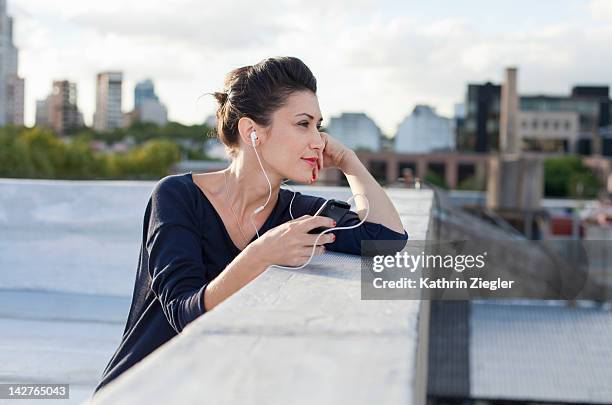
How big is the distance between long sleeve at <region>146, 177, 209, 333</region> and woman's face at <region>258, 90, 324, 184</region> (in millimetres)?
225

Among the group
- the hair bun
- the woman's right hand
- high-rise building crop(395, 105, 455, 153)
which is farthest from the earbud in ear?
high-rise building crop(395, 105, 455, 153)

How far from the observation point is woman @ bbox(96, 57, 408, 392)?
1.76 metres

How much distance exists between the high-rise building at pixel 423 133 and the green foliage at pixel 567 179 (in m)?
8.90

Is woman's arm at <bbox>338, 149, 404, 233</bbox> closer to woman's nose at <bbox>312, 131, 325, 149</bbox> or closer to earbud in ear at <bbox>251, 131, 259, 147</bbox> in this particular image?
woman's nose at <bbox>312, 131, 325, 149</bbox>

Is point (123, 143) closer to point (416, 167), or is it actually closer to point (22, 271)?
point (416, 167)

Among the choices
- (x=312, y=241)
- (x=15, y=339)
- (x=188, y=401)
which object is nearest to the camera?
(x=188, y=401)

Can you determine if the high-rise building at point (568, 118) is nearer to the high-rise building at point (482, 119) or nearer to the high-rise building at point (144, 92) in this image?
the high-rise building at point (482, 119)

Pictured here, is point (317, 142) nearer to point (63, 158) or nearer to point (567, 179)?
point (63, 158)

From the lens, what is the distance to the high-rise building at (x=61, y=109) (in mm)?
98688

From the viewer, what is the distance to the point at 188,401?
81 centimetres

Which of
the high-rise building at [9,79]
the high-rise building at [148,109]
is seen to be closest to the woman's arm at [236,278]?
the high-rise building at [9,79]

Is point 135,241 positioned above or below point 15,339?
above

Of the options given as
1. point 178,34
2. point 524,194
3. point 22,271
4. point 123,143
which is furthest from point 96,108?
point 22,271

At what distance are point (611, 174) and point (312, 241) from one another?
6210 centimetres
